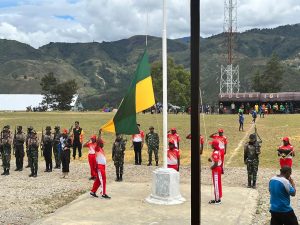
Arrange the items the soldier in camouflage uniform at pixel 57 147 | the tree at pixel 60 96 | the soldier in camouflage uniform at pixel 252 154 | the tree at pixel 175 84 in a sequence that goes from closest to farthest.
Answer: the soldier in camouflage uniform at pixel 252 154 → the soldier in camouflage uniform at pixel 57 147 → the tree at pixel 175 84 → the tree at pixel 60 96

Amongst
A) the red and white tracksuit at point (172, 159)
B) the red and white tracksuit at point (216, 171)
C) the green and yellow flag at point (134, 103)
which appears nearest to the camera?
the red and white tracksuit at point (216, 171)

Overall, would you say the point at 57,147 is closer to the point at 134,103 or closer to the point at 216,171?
the point at 134,103

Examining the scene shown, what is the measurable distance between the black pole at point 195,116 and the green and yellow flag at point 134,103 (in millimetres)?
6931

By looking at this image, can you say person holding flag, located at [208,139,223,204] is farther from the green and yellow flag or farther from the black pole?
the black pole

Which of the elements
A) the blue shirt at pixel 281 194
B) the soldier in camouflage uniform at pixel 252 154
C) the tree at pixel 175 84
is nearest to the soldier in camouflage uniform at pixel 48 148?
the soldier in camouflage uniform at pixel 252 154

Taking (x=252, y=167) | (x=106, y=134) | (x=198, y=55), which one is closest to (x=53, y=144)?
(x=252, y=167)

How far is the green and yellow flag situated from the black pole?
693 centimetres

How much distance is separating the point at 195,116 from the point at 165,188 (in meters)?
7.38

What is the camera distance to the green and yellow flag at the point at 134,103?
12.5 m

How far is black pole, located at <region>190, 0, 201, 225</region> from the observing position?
546 centimetres

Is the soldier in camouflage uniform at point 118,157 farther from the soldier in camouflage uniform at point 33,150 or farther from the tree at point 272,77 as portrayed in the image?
the tree at point 272,77

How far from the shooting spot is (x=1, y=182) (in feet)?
54.0

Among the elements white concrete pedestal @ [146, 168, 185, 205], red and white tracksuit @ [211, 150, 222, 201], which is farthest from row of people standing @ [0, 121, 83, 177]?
red and white tracksuit @ [211, 150, 222, 201]

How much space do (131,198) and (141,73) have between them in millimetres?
3617
